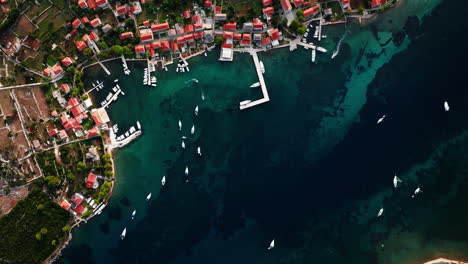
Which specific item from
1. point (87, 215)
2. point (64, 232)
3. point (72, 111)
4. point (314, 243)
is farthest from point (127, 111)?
point (314, 243)

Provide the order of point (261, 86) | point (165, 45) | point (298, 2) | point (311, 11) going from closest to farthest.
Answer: point (311, 11) < point (298, 2) < point (165, 45) < point (261, 86)

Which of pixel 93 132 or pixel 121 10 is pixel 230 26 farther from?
pixel 93 132

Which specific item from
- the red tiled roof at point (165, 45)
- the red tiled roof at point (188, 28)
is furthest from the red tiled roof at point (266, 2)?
the red tiled roof at point (165, 45)

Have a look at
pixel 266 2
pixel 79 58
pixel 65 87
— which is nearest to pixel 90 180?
pixel 65 87

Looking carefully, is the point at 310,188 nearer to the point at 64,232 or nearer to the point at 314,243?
the point at 314,243

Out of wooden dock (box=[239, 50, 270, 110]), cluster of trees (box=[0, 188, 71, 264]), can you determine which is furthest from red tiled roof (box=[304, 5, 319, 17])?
cluster of trees (box=[0, 188, 71, 264])

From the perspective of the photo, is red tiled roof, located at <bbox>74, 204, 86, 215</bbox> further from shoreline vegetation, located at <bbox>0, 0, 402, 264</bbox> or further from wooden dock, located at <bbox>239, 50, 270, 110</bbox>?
wooden dock, located at <bbox>239, 50, 270, 110</bbox>
